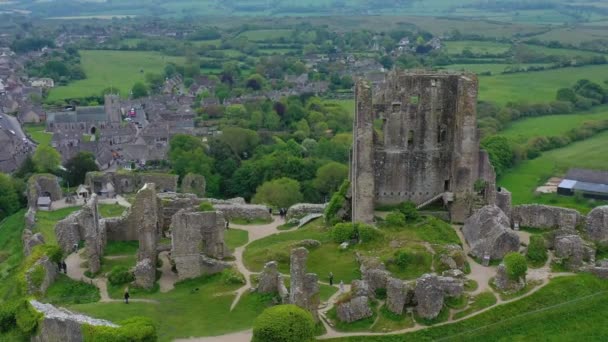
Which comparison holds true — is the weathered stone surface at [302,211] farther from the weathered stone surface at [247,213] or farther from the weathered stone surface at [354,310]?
the weathered stone surface at [354,310]

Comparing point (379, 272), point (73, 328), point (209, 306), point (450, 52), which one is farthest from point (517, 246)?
point (450, 52)

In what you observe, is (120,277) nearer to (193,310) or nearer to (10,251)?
(193,310)

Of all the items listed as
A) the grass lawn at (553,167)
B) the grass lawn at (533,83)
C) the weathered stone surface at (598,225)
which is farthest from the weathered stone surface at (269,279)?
the grass lawn at (533,83)

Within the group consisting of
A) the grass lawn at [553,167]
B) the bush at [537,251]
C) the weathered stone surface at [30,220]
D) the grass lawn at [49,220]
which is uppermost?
the bush at [537,251]

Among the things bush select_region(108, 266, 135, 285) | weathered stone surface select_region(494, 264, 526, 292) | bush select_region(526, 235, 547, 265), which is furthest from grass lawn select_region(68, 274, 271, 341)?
bush select_region(526, 235, 547, 265)

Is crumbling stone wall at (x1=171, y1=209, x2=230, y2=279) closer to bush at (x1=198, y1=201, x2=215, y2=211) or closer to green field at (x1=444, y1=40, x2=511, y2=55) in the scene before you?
bush at (x1=198, y1=201, x2=215, y2=211)

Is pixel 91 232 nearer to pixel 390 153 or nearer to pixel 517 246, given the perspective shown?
pixel 390 153
